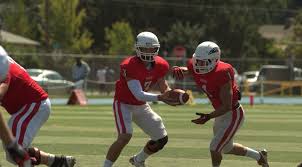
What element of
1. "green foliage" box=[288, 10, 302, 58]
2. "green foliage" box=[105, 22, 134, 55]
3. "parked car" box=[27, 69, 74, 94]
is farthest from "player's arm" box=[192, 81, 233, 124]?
"green foliage" box=[288, 10, 302, 58]

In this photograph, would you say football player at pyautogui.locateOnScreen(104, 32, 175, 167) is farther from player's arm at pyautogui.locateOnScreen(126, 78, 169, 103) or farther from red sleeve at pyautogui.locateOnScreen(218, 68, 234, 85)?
red sleeve at pyautogui.locateOnScreen(218, 68, 234, 85)

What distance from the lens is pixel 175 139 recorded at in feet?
53.2

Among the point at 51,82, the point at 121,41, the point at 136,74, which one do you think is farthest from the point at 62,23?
the point at 136,74

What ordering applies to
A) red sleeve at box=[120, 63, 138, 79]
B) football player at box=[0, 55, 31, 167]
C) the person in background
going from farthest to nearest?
the person in background, red sleeve at box=[120, 63, 138, 79], football player at box=[0, 55, 31, 167]

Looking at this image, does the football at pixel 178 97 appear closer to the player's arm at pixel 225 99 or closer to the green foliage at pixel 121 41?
the player's arm at pixel 225 99

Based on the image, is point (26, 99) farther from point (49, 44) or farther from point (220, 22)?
point (220, 22)

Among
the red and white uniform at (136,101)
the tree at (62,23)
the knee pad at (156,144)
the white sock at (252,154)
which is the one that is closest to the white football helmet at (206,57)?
the red and white uniform at (136,101)

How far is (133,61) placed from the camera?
10.8m

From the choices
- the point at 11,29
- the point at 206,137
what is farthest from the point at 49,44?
the point at 206,137

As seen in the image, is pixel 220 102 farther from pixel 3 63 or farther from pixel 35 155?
pixel 3 63

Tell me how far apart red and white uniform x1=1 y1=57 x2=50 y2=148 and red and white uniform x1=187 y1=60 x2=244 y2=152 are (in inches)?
82.6

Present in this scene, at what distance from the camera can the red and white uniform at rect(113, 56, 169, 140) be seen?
10.7m

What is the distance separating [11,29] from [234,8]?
73.6 feet

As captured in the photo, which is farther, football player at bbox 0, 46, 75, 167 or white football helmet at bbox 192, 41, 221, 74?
white football helmet at bbox 192, 41, 221, 74
